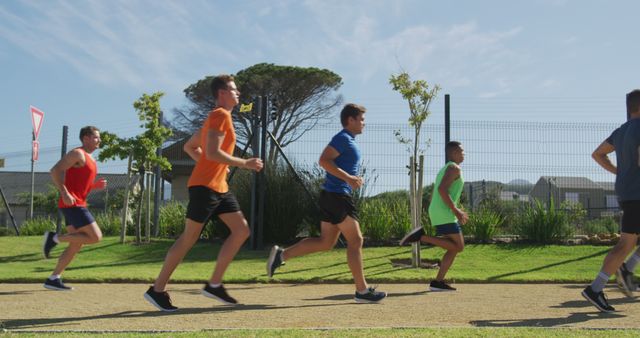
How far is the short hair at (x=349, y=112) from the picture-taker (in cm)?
537

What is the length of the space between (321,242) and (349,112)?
1180mm

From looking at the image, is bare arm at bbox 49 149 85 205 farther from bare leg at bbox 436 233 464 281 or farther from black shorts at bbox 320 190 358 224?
bare leg at bbox 436 233 464 281

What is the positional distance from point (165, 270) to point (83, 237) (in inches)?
71.1

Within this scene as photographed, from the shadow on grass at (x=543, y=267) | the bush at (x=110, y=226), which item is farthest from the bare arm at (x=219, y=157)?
the bush at (x=110, y=226)

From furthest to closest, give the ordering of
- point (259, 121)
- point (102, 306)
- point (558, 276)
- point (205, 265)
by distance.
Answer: point (259, 121)
point (205, 265)
point (558, 276)
point (102, 306)

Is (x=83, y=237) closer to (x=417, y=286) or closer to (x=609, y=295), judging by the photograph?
(x=417, y=286)

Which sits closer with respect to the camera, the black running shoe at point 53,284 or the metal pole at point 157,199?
the black running shoe at point 53,284

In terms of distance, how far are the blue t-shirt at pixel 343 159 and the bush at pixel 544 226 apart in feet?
21.6

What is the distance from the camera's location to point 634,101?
16.6 ft

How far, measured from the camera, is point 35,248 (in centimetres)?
1157

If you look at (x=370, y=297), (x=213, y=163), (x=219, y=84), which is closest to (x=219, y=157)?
(x=213, y=163)

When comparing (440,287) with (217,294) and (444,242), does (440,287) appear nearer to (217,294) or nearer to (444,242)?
(444,242)

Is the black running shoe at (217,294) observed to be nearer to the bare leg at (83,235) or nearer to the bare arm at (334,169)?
the bare arm at (334,169)

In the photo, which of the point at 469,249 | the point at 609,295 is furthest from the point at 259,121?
the point at 609,295
